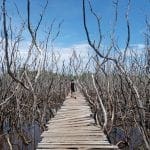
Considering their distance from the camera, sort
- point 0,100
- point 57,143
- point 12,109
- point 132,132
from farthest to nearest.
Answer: point 132,132, point 12,109, point 0,100, point 57,143

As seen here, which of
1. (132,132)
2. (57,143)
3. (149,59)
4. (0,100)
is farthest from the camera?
(132,132)

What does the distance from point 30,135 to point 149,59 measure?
5.04m

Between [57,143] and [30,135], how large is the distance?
25.0ft

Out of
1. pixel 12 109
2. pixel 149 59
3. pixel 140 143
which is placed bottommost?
pixel 140 143

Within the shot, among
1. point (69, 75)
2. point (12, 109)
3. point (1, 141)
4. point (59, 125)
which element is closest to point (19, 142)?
point (1, 141)

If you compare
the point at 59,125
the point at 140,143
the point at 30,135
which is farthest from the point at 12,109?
the point at 59,125

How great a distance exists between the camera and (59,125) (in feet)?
19.1

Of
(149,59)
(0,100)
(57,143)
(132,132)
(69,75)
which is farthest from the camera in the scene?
(69,75)

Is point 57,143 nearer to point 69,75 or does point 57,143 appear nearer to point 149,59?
point 149,59

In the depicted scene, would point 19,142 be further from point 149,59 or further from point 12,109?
point 149,59

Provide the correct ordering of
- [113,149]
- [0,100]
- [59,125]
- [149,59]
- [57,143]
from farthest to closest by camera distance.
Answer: [0,100], [149,59], [59,125], [57,143], [113,149]

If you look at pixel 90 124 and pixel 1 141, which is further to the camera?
pixel 1 141

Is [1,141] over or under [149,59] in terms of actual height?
under

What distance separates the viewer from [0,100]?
398 inches
